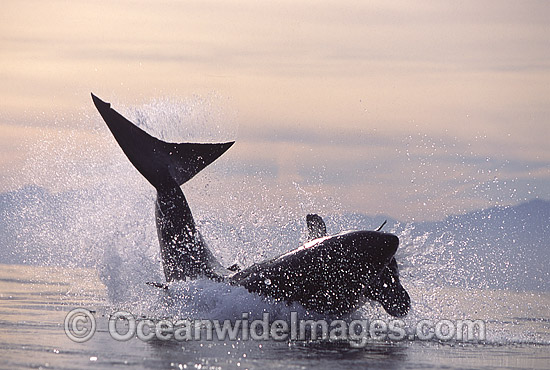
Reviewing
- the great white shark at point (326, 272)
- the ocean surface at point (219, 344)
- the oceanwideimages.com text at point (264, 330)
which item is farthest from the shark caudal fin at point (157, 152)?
the oceanwideimages.com text at point (264, 330)

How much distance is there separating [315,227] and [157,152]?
5.62 m

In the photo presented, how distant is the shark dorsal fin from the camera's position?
3037cm

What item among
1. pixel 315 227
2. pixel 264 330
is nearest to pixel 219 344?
pixel 264 330

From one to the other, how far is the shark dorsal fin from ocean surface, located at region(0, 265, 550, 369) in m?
2.69

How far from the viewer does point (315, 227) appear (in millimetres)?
30766

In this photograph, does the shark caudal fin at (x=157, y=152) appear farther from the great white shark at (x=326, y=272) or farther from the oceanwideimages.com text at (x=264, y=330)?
the oceanwideimages.com text at (x=264, y=330)

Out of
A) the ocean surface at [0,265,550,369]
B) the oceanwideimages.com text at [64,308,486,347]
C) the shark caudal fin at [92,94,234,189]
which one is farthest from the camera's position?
the shark caudal fin at [92,94,234,189]

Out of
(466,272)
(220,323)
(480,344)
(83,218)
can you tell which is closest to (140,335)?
(220,323)

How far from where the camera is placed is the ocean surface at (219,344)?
2112 cm

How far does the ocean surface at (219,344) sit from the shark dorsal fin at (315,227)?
2686mm

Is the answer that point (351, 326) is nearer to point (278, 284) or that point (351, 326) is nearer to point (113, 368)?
point (278, 284)

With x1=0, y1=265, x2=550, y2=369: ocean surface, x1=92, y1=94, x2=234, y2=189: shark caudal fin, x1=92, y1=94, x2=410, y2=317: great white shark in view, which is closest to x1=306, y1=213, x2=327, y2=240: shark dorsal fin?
x1=92, y1=94, x2=410, y2=317: great white shark

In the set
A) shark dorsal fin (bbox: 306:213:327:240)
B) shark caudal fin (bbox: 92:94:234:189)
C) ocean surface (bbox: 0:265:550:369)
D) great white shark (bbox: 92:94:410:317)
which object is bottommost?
ocean surface (bbox: 0:265:550:369)

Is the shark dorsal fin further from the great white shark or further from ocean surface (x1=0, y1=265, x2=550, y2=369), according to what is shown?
ocean surface (x1=0, y1=265, x2=550, y2=369)
